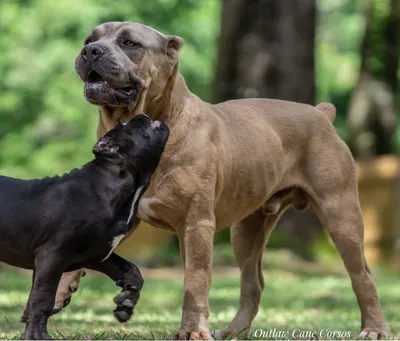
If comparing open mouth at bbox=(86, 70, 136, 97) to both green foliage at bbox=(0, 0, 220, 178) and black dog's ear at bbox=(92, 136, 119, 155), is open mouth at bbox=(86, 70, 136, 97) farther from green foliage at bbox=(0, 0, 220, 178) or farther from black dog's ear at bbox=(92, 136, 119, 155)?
green foliage at bbox=(0, 0, 220, 178)

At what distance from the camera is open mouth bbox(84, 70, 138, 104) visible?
6.93m

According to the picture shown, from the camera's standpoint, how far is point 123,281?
6785 millimetres

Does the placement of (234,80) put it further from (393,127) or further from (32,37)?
(32,37)

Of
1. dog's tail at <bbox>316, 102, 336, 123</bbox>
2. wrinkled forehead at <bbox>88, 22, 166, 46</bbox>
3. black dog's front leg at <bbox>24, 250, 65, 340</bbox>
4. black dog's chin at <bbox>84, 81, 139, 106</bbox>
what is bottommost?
black dog's front leg at <bbox>24, 250, 65, 340</bbox>

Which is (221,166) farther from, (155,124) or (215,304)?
(215,304)

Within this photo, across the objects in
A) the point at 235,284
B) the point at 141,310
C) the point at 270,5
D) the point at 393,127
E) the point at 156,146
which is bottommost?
the point at 393,127

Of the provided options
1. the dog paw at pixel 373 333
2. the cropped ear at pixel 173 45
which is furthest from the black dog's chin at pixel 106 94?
the dog paw at pixel 373 333

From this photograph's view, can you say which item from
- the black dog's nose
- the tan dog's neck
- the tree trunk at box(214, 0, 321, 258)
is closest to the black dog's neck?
the tan dog's neck

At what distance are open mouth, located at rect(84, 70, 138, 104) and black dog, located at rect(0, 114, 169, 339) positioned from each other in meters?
0.17

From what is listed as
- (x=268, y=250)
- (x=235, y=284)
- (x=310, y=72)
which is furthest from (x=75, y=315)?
(x=310, y=72)

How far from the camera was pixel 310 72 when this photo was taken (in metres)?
16.4

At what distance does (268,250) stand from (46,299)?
993 centimetres

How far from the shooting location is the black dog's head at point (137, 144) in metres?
6.84

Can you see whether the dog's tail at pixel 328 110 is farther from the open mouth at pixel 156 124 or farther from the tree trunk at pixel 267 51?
the tree trunk at pixel 267 51
